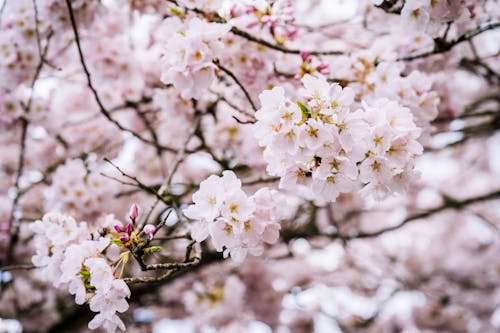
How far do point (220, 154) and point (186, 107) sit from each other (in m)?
0.59

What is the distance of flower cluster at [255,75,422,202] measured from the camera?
158 cm

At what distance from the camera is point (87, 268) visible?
5.63 ft

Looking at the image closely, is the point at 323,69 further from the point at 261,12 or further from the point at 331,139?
the point at 331,139

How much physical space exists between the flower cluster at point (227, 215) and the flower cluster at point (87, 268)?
0.95ft

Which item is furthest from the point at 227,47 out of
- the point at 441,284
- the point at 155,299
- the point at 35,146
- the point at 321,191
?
the point at 441,284

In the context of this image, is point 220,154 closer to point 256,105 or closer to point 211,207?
point 256,105

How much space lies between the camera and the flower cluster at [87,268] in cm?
163

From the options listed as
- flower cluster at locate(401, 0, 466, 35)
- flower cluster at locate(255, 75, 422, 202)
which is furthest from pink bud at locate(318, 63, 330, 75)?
flower cluster at locate(255, 75, 422, 202)

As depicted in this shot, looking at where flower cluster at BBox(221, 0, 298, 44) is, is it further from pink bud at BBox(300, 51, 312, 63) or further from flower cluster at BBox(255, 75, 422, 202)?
flower cluster at BBox(255, 75, 422, 202)

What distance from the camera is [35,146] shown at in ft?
13.1

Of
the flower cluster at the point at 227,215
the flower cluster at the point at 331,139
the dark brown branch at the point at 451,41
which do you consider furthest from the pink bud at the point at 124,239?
the dark brown branch at the point at 451,41

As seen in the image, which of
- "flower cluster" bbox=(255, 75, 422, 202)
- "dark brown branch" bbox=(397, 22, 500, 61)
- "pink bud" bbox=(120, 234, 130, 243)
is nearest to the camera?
"flower cluster" bbox=(255, 75, 422, 202)

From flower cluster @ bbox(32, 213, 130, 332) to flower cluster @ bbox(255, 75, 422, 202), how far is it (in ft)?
1.92

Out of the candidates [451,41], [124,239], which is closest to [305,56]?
[451,41]
